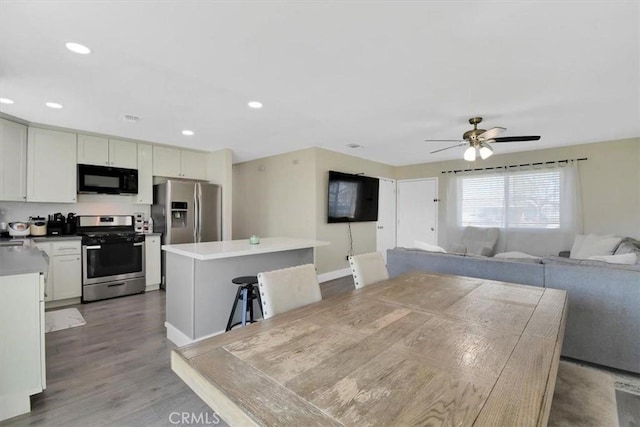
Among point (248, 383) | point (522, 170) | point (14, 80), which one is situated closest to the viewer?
point (248, 383)

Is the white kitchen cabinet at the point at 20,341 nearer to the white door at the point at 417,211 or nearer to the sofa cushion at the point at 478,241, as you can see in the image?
the sofa cushion at the point at 478,241

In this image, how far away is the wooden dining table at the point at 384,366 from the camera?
0.74 metres

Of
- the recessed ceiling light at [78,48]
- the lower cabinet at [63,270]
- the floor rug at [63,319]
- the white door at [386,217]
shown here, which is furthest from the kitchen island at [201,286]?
the white door at [386,217]

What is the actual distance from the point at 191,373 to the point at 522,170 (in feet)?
19.3

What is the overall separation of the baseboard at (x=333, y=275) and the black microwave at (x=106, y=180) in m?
3.22

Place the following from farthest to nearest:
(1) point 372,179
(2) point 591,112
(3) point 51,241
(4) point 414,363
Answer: (1) point 372,179, (3) point 51,241, (2) point 591,112, (4) point 414,363

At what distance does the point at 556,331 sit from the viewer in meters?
1.26

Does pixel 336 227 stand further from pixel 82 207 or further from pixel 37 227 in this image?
pixel 37 227

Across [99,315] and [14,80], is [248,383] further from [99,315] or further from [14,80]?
[99,315]

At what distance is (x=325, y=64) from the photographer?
2.20 m

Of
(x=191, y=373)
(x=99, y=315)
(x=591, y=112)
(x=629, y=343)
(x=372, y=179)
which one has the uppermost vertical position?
(x=591, y=112)

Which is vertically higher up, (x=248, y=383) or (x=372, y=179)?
(x=372, y=179)

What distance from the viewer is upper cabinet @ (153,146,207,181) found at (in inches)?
188

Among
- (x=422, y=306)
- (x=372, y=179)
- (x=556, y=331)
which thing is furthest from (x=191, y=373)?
(x=372, y=179)
